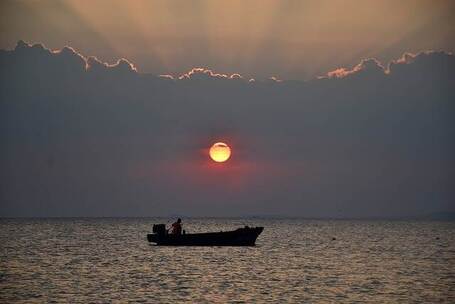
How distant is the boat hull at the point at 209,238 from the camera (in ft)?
270

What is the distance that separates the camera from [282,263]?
7131 centimetres

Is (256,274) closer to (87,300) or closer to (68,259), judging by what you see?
(87,300)

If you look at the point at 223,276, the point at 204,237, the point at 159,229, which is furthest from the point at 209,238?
the point at 223,276

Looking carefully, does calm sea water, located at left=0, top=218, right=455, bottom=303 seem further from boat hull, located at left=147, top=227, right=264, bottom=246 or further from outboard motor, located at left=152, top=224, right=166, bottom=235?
outboard motor, located at left=152, top=224, right=166, bottom=235

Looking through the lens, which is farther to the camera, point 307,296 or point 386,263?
point 386,263

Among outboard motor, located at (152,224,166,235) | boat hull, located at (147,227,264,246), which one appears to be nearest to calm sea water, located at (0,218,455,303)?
boat hull, located at (147,227,264,246)

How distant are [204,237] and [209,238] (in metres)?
0.63

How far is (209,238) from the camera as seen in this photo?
82.5m

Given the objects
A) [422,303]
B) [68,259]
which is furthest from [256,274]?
[68,259]

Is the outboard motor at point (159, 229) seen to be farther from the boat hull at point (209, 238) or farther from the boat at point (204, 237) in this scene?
the boat hull at point (209, 238)

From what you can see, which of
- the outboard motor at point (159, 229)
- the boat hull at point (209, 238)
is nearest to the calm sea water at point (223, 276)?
the boat hull at point (209, 238)

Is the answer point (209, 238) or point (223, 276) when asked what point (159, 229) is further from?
point (223, 276)

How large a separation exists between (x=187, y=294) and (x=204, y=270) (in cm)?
1519

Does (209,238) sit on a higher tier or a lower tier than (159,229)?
lower
